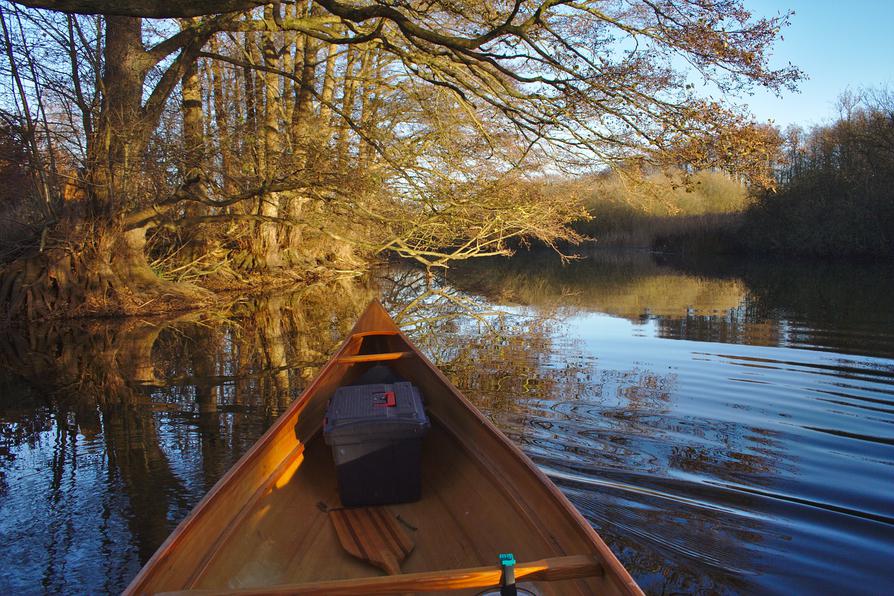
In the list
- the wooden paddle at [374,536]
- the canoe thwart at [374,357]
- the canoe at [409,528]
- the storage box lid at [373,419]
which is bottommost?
the wooden paddle at [374,536]

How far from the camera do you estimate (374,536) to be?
9.24ft

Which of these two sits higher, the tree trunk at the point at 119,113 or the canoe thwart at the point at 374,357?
the tree trunk at the point at 119,113

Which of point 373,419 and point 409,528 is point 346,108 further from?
point 409,528

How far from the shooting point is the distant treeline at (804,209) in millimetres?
23422

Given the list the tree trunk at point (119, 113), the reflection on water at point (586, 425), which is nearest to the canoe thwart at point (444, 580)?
the reflection on water at point (586, 425)

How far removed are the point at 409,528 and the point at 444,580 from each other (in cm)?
113

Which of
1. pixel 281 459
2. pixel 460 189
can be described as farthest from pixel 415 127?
pixel 281 459

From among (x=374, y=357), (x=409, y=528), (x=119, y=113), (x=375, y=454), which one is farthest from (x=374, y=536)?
(x=119, y=113)

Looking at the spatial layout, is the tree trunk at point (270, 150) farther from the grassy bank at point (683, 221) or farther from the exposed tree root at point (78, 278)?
the grassy bank at point (683, 221)

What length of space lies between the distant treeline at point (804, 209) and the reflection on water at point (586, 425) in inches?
437

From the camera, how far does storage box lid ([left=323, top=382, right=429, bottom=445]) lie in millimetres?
Result: 3137

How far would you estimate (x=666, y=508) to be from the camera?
3422mm

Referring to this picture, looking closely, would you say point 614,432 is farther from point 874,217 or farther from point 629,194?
point 874,217

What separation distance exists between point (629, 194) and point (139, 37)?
8400mm
